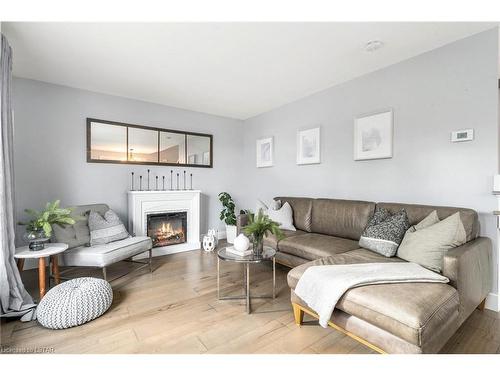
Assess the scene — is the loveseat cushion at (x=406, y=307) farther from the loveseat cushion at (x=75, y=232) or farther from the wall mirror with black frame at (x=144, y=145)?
the wall mirror with black frame at (x=144, y=145)

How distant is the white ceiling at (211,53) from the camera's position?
82.4 inches

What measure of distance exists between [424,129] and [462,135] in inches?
13.1

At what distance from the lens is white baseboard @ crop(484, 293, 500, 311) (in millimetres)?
2057

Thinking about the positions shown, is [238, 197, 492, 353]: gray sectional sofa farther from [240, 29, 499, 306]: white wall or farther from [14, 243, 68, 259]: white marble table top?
[14, 243, 68, 259]: white marble table top

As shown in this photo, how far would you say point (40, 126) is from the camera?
10.4 feet

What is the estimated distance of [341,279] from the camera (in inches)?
63.1

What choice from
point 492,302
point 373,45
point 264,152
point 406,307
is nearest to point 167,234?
point 264,152

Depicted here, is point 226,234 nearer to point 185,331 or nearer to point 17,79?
point 185,331

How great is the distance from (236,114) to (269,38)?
257 cm

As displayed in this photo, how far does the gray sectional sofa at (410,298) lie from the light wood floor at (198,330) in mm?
165

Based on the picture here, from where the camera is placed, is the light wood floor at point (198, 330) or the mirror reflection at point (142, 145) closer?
the light wood floor at point (198, 330)

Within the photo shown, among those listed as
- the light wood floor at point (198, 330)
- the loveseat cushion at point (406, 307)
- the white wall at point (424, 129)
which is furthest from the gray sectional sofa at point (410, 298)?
the white wall at point (424, 129)

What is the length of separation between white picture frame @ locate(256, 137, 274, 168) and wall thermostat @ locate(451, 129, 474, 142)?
103 inches
